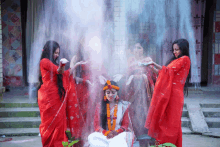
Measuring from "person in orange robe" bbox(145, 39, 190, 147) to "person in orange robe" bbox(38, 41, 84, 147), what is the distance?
1.04 metres

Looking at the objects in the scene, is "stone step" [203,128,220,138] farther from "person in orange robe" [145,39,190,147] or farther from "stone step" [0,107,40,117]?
"stone step" [0,107,40,117]

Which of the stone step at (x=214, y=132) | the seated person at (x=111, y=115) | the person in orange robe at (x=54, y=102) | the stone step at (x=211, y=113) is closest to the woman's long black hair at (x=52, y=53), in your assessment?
the person in orange robe at (x=54, y=102)

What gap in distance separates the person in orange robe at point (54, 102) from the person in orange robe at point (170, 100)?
1037 mm

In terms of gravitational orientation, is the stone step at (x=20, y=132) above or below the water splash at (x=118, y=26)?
below

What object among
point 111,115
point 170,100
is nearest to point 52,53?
point 111,115

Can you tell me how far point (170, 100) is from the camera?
273 centimetres

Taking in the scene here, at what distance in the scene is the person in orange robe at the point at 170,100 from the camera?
269 centimetres

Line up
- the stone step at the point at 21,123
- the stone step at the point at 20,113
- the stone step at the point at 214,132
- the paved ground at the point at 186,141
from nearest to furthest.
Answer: the paved ground at the point at 186,141 < the stone step at the point at 214,132 < the stone step at the point at 21,123 < the stone step at the point at 20,113

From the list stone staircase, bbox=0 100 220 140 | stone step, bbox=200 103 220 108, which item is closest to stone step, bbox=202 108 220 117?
stone staircase, bbox=0 100 220 140

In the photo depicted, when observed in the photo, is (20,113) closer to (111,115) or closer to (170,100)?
(111,115)

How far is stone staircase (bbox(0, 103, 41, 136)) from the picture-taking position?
174 inches

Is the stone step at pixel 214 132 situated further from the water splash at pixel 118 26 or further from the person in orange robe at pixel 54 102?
the person in orange robe at pixel 54 102

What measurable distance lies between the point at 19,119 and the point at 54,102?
7.47 ft

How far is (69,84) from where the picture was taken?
2984mm
